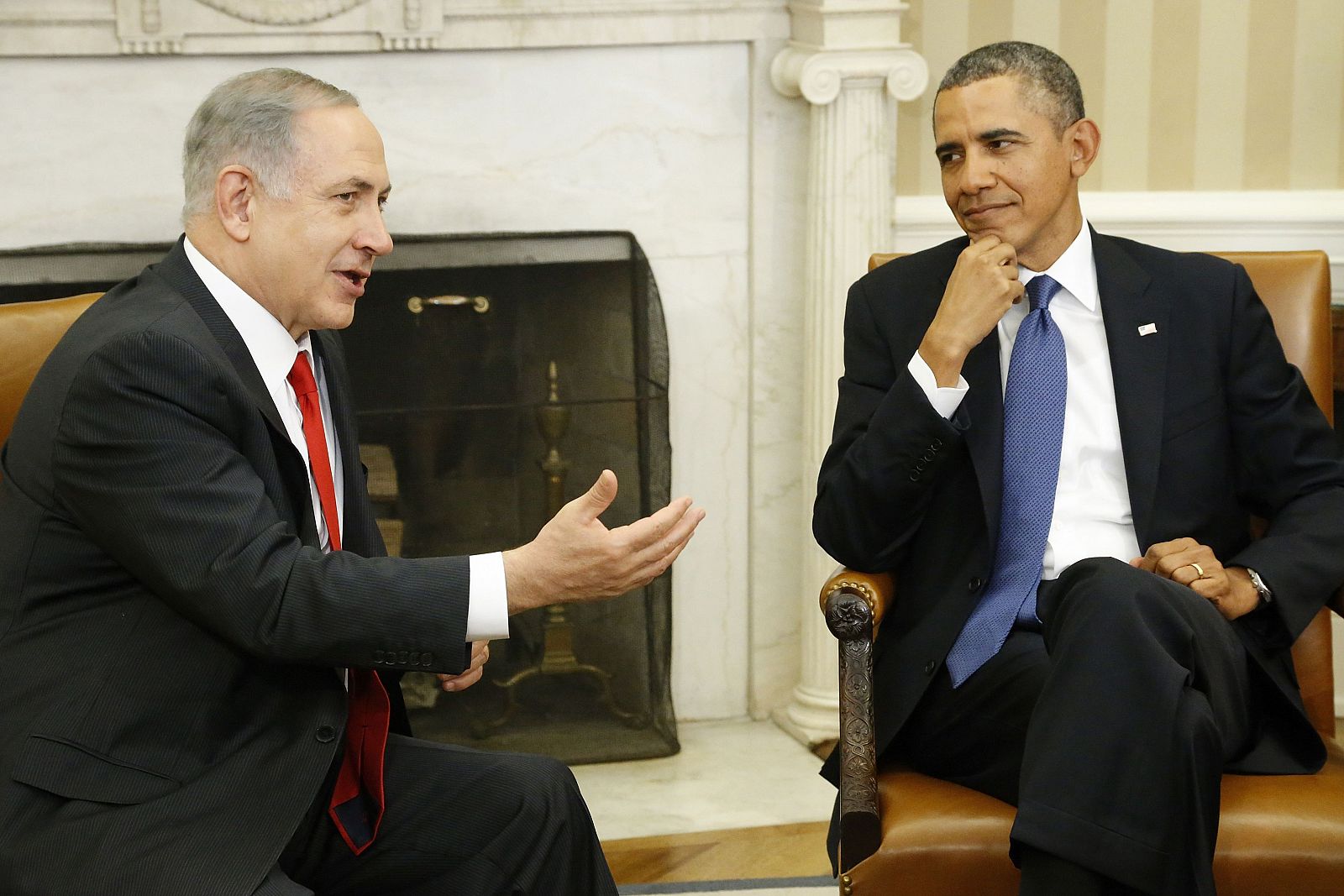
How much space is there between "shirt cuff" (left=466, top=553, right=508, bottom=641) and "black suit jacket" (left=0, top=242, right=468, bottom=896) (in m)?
0.01

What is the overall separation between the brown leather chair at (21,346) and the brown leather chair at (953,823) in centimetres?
119

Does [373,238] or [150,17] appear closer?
[373,238]

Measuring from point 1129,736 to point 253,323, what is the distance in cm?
119

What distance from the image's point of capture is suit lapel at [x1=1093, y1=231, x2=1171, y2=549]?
2.30m

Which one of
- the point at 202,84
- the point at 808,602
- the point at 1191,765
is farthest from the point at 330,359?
the point at 808,602

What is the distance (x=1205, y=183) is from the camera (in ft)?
12.5

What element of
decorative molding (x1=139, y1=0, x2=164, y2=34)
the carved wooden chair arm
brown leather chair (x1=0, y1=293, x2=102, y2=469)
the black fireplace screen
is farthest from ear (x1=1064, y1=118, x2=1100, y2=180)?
decorative molding (x1=139, y1=0, x2=164, y2=34)

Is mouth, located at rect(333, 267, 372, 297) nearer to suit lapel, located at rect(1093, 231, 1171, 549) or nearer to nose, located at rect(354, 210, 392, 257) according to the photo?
nose, located at rect(354, 210, 392, 257)

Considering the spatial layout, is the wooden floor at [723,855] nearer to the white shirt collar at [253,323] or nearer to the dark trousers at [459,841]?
the dark trousers at [459,841]

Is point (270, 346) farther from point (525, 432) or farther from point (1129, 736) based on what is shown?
point (525, 432)

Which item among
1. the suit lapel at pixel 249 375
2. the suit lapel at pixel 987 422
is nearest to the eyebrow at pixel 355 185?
the suit lapel at pixel 249 375

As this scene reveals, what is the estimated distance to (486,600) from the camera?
1.73 meters

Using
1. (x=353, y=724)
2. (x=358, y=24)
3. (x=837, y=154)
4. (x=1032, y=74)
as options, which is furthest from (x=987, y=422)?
(x=358, y=24)

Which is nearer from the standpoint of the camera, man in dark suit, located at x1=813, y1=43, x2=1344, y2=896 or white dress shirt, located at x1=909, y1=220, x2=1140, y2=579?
man in dark suit, located at x1=813, y1=43, x2=1344, y2=896
